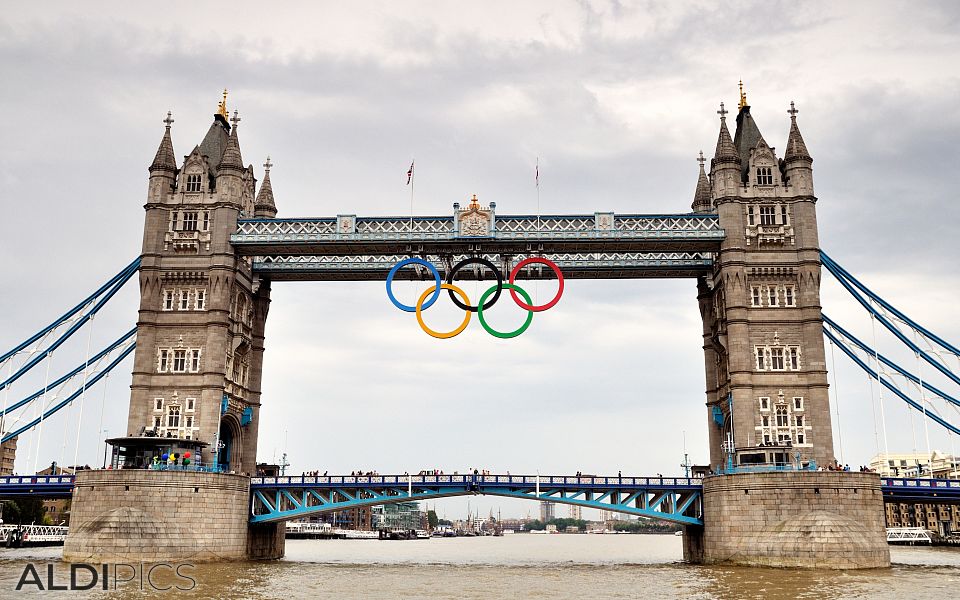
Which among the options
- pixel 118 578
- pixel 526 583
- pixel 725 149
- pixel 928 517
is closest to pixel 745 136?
pixel 725 149

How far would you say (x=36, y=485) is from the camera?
6881cm

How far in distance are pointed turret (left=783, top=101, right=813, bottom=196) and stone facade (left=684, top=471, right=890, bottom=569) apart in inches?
898

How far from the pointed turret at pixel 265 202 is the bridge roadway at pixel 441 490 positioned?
86.4ft

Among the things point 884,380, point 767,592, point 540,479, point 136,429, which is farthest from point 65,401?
point 884,380

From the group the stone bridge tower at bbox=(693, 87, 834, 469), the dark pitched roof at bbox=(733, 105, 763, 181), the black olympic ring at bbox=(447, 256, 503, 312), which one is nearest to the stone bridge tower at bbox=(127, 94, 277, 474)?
the black olympic ring at bbox=(447, 256, 503, 312)

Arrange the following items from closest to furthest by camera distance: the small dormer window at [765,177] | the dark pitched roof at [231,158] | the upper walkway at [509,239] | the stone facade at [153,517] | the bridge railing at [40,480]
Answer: the stone facade at [153,517] → the bridge railing at [40,480] → the upper walkway at [509,239] → the small dormer window at [765,177] → the dark pitched roof at [231,158]

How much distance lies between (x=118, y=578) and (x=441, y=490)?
1043 inches

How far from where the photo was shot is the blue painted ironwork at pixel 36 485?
225ft

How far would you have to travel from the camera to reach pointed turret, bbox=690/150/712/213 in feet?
263

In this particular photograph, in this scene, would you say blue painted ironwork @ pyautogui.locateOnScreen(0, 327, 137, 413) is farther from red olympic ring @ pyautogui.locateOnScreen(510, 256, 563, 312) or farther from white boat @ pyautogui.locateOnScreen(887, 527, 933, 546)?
white boat @ pyautogui.locateOnScreen(887, 527, 933, 546)

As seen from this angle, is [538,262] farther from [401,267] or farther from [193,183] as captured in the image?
[193,183]

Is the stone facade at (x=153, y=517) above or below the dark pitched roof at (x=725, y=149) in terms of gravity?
below

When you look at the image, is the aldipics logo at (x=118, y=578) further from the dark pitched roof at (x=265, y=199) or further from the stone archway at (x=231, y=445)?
the dark pitched roof at (x=265, y=199)

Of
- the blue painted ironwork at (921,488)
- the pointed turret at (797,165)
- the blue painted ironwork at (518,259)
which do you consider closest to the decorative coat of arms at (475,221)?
the blue painted ironwork at (518,259)
